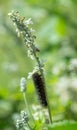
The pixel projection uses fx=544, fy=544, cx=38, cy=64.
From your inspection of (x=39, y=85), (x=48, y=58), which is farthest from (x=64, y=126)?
(x=48, y=58)

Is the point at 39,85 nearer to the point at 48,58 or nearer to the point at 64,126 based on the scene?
the point at 64,126

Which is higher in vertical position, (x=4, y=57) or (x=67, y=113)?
(x=4, y=57)

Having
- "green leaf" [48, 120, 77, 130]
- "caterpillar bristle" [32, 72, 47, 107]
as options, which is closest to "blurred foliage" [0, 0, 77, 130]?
"caterpillar bristle" [32, 72, 47, 107]

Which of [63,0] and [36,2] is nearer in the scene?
[63,0]

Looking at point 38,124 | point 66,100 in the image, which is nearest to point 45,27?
point 66,100

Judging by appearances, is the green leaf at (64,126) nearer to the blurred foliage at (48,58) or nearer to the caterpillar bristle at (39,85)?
the caterpillar bristle at (39,85)

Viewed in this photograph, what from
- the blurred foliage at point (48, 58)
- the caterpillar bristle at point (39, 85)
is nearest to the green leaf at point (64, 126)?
the caterpillar bristle at point (39, 85)

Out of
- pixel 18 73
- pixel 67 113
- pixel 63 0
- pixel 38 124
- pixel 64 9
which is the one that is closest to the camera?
pixel 38 124

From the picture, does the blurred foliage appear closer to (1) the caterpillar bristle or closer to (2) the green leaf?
(1) the caterpillar bristle

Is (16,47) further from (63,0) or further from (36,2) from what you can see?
(63,0)
